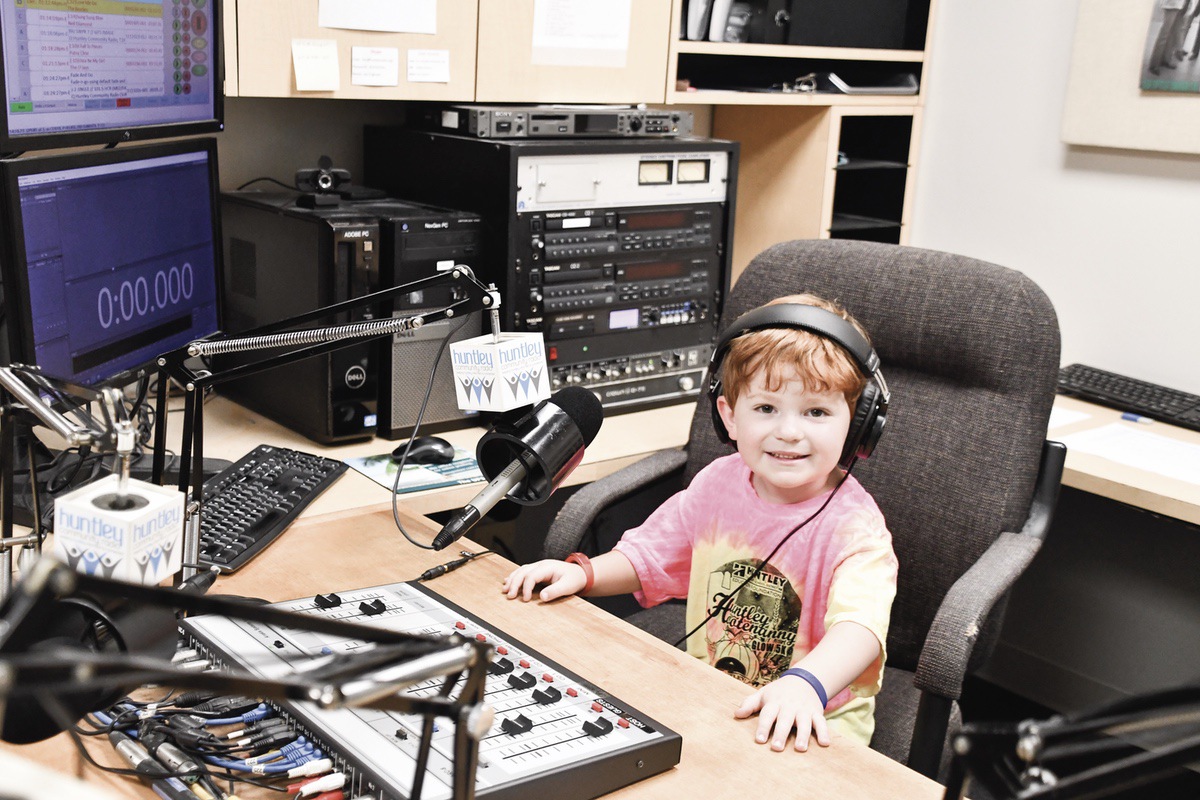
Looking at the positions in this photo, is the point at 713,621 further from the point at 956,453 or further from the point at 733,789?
the point at 733,789

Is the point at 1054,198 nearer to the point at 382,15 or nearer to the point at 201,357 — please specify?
the point at 382,15

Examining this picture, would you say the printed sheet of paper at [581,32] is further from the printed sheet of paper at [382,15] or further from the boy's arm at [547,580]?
the boy's arm at [547,580]

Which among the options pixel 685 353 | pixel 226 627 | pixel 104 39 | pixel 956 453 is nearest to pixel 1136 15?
pixel 685 353

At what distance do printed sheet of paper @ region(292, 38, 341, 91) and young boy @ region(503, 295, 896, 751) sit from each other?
2.60 feet

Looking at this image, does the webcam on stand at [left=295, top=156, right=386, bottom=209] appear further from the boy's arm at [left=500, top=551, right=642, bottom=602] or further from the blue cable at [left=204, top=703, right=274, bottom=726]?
the blue cable at [left=204, top=703, right=274, bottom=726]

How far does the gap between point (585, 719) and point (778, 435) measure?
49cm

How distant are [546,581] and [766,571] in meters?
0.29

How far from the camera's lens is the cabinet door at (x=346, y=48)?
165 centimetres

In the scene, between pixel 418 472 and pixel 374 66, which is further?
pixel 374 66

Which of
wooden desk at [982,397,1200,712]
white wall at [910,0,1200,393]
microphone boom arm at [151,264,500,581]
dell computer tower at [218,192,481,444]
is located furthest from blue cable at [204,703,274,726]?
white wall at [910,0,1200,393]

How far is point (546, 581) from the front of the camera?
1.30 metres

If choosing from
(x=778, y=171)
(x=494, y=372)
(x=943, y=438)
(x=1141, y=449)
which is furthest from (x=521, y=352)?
(x=778, y=171)

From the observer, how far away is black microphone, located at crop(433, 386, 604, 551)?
1.26 m

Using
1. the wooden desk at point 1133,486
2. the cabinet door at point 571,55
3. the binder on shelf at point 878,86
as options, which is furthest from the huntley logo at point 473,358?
the binder on shelf at point 878,86
